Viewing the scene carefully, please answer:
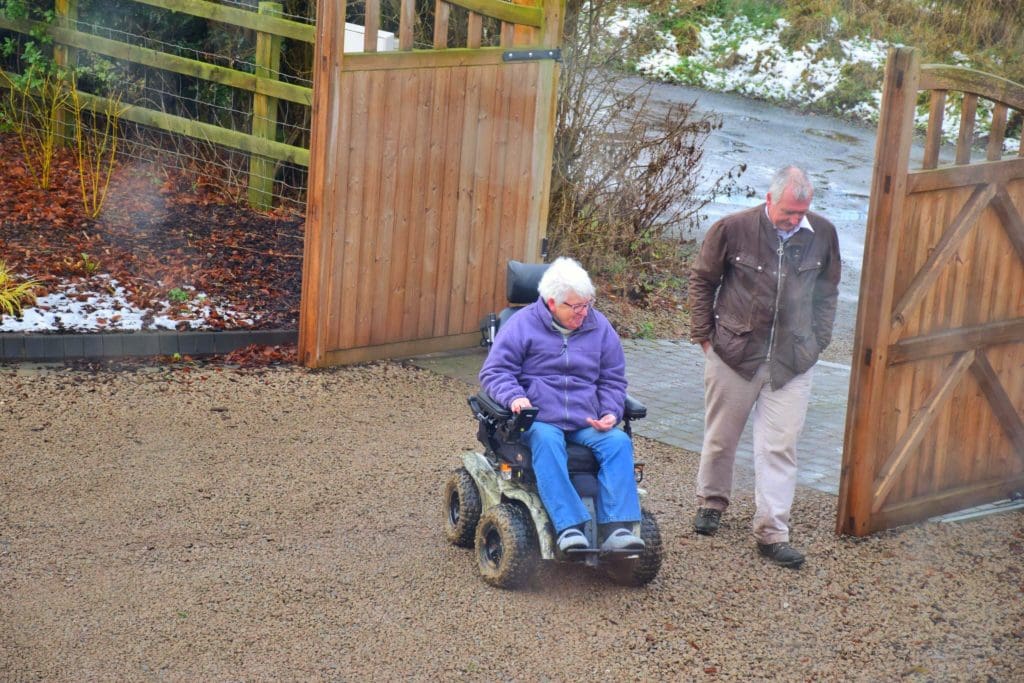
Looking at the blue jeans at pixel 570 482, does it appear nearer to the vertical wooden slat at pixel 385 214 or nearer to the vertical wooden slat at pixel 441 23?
the vertical wooden slat at pixel 385 214

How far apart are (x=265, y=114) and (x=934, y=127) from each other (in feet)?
20.8

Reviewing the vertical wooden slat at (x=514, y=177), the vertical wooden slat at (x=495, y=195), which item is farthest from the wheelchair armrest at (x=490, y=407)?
the vertical wooden slat at (x=514, y=177)

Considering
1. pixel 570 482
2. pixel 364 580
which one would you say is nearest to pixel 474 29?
pixel 570 482

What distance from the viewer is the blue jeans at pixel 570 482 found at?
5.00 metres

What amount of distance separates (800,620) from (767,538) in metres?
0.62

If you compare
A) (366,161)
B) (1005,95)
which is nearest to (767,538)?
(1005,95)

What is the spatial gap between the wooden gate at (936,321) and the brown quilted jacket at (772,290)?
0.23 meters

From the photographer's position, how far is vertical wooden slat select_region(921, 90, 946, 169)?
5590 millimetres

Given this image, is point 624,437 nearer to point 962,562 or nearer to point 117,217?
point 962,562

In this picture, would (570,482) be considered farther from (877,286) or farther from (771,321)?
(877,286)

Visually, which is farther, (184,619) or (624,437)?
(624,437)

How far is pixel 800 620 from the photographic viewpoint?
16.7ft

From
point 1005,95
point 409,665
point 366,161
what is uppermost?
point 1005,95

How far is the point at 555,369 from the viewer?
5305mm
